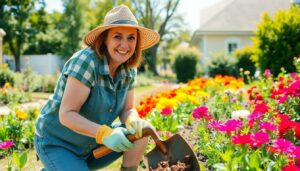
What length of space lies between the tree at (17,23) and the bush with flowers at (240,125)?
25.9 m

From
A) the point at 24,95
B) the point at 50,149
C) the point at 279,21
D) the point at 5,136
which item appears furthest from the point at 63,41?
the point at 50,149

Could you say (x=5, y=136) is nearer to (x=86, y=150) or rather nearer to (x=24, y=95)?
(x=86, y=150)

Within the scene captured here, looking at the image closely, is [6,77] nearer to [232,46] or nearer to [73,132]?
[73,132]

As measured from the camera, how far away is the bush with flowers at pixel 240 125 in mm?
1998

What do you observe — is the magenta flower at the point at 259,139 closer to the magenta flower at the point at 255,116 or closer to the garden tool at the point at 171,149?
the garden tool at the point at 171,149

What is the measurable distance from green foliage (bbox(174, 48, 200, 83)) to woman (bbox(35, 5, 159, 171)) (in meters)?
17.1

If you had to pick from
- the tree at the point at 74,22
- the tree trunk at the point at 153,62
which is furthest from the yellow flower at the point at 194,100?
the tree trunk at the point at 153,62

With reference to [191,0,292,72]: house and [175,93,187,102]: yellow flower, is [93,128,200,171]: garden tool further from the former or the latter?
[191,0,292,72]: house

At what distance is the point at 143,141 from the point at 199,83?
4.12 m

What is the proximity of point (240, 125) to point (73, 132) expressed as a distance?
1063 mm

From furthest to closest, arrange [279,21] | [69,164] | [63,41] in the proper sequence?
[63,41], [279,21], [69,164]

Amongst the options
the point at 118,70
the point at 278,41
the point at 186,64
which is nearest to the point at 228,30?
the point at 186,64

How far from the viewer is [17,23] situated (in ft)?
102

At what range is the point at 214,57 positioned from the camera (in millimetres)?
18141
